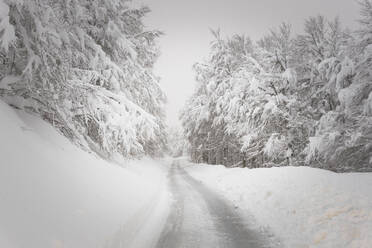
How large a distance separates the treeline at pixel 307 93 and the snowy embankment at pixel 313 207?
123 inches

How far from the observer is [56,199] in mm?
4684

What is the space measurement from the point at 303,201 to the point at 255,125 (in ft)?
29.8

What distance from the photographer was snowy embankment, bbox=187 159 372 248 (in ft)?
16.2

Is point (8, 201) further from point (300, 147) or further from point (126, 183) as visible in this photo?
point (300, 147)

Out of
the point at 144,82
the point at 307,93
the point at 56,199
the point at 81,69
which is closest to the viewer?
the point at 56,199

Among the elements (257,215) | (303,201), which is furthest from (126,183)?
(303,201)

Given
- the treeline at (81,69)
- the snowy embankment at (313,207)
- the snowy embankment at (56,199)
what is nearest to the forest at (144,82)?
the treeline at (81,69)

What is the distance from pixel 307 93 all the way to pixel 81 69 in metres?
12.3

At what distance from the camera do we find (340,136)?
35.2ft

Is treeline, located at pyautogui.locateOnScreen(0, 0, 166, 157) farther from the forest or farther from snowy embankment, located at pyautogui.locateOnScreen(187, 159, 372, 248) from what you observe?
snowy embankment, located at pyautogui.locateOnScreen(187, 159, 372, 248)

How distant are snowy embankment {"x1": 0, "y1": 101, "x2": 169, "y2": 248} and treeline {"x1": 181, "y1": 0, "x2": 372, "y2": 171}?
8.84 m

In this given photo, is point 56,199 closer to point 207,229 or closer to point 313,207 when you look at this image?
point 207,229

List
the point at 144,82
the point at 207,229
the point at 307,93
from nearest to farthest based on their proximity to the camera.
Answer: the point at 207,229 < the point at 144,82 < the point at 307,93

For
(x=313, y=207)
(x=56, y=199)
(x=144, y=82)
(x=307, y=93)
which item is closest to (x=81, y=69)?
(x=144, y=82)
